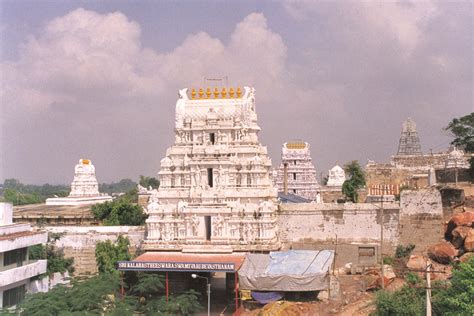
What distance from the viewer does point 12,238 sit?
2927 cm

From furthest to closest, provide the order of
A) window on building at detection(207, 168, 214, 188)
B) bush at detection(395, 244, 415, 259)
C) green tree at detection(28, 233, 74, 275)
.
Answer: green tree at detection(28, 233, 74, 275), window on building at detection(207, 168, 214, 188), bush at detection(395, 244, 415, 259)

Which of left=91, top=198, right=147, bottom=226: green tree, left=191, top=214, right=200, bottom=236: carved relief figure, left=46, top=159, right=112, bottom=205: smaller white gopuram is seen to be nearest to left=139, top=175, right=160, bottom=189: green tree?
left=46, top=159, right=112, bottom=205: smaller white gopuram

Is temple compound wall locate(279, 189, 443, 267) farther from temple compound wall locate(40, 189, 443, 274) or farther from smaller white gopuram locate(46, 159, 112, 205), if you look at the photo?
smaller white gopuram locate(46, 159, 112, 205)

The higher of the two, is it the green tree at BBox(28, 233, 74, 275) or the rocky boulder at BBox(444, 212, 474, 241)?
the rocky boulder at BBox(444, 212, 474, 241)

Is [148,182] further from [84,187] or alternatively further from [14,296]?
[14,296]

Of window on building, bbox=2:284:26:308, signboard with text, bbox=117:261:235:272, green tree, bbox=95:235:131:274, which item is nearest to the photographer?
signboard with text, bbox=117:261:235:272

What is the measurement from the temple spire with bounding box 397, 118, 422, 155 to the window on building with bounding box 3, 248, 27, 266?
196ft

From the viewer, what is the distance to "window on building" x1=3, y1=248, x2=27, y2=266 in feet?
96.9

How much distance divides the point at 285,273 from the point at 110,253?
459 inches

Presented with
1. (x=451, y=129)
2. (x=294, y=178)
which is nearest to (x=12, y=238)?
(x=451, y=129)

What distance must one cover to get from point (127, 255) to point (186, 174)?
6.27 metres

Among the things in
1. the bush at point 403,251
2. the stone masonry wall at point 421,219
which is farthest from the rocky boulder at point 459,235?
the bush at point 403,251

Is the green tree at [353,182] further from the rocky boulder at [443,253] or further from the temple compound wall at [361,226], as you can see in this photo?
the rocky boulder at [443,253]

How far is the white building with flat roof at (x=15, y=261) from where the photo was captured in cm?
2878
